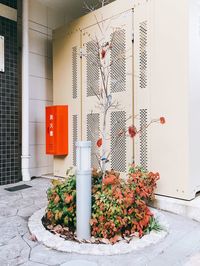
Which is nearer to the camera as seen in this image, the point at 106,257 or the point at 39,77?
the point at 106,257

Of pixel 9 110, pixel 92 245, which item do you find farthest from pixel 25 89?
pixel 92 245

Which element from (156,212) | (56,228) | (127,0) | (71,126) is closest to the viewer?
(56,228)

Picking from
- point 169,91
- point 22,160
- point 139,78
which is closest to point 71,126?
point 22,160

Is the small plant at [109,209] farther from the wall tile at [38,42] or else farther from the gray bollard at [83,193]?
the wall tile at [38,42]

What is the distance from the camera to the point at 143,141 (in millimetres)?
3609

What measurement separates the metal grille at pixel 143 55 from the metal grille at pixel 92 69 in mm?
828

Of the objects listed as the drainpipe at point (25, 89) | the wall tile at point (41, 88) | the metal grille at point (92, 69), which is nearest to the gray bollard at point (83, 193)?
the metal grille at point (92, 69)

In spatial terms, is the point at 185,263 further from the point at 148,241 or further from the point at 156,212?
the point at 156,212

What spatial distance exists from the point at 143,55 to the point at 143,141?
1.21 meters

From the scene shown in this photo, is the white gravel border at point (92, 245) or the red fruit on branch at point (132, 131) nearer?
the white gravel border at point (92, 245)

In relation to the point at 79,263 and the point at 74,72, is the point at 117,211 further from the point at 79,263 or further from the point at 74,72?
the point at 74,72

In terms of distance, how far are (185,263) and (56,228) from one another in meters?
1.26

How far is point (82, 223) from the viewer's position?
2381 mm

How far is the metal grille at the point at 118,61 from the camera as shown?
12.6ft
